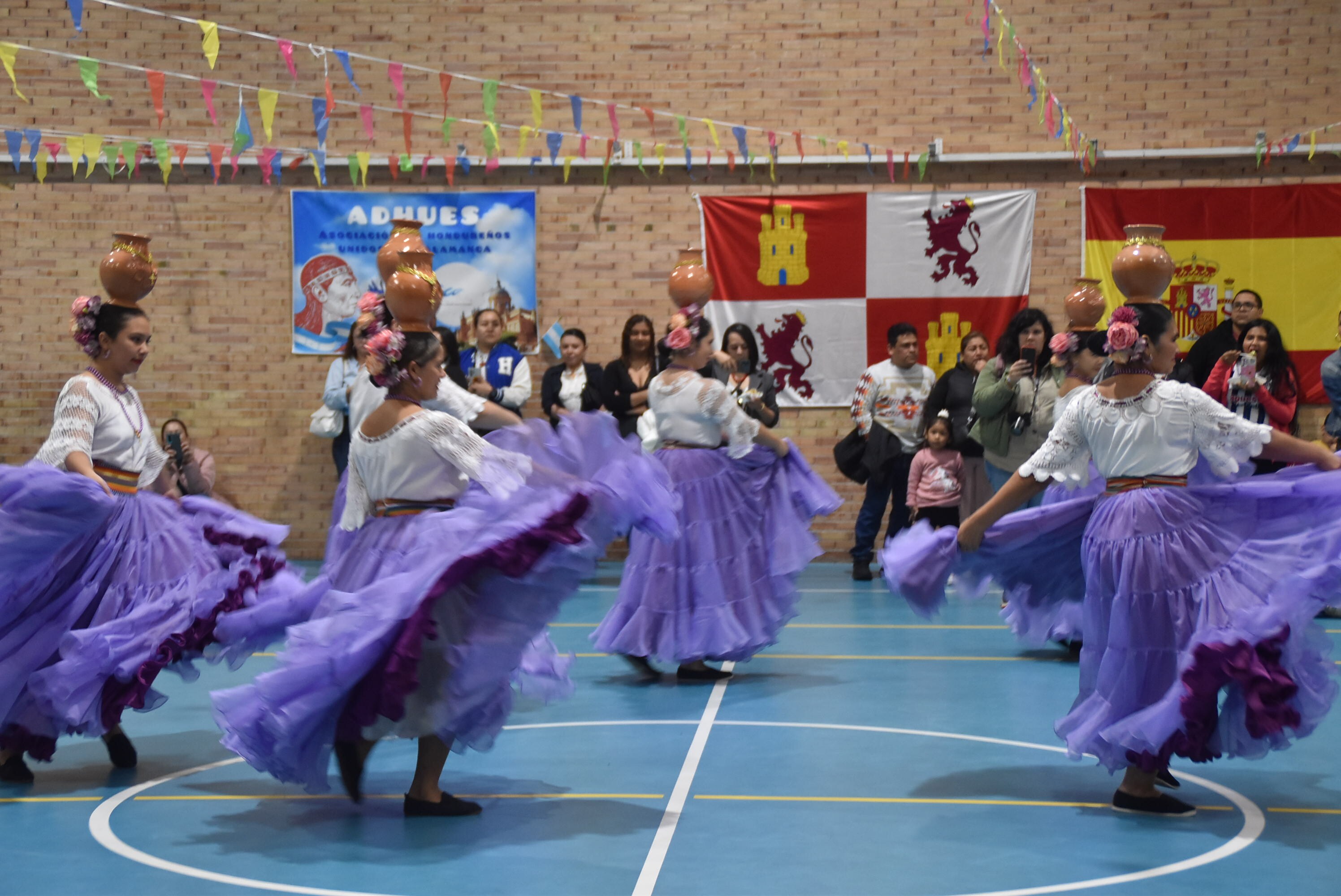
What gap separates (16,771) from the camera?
14.9ft

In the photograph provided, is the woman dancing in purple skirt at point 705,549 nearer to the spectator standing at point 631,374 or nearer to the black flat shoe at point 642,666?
the black flat shoe at point 642,666

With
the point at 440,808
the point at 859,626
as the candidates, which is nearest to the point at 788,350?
the point at 859,626

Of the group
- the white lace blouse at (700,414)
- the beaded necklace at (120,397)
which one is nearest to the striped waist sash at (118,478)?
the beaded necklace at (120,397)

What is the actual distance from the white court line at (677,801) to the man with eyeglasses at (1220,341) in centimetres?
420

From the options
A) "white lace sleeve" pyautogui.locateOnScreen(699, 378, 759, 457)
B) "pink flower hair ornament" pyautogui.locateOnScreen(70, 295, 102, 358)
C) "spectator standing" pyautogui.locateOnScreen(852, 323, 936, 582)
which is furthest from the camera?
"spectator standing" pyautogui.locateOnScreen(852, 323, 936, 582)

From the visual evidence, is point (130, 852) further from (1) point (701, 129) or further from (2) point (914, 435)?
(1) point (701, 129)

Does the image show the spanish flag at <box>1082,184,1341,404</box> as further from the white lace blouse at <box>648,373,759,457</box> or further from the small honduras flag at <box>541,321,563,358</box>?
the white lace blouse at <box>648,373,759,457</box>

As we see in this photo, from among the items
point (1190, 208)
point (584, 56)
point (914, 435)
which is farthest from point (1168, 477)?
point (584, 56)

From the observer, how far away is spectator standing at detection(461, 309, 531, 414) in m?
9.98

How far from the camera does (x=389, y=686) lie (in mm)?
3713

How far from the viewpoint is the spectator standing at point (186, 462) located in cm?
999

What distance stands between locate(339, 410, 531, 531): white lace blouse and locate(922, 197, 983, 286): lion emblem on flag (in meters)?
7.18

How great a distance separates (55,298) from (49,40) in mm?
2020

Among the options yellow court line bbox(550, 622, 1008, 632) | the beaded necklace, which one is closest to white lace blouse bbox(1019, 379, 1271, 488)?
the beaded necklace
